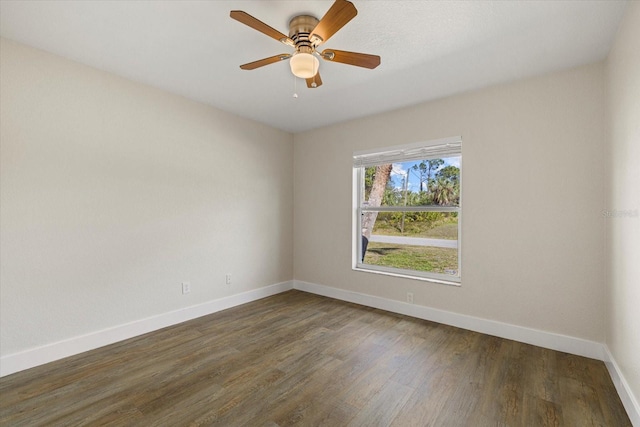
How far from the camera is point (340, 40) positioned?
7.16ft

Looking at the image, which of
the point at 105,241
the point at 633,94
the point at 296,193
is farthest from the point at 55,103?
the point at 633,94

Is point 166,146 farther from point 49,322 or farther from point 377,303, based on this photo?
point 377,303

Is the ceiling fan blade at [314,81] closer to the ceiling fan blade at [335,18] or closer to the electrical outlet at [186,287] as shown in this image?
the ceiling fan blade at [335,18]

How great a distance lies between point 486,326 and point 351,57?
2.84 m

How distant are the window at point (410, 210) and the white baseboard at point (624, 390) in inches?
50.8

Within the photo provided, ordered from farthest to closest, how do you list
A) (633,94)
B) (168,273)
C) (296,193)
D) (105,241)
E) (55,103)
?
(296,193)
(168,273)
(105,241)
(55,103)
(633,94)

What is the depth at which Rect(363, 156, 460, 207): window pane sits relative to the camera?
11.0 feet

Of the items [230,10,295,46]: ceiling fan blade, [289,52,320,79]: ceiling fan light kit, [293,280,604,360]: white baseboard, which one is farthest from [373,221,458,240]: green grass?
[230,10,295,46]: ceiling fan blade

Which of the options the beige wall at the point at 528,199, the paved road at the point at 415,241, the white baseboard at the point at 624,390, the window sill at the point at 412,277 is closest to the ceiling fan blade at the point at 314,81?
the beige wall at the point at 528,199

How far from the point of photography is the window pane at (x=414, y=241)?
133 inches

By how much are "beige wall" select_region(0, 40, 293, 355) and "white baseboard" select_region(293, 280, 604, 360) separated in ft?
5.30

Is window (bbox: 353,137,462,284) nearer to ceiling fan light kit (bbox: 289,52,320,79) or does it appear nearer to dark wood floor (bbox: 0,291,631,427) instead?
dark wood floor (bbox: 0,291,631,427)

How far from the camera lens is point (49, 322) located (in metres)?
2.38

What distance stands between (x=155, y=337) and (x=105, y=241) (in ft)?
3.46
